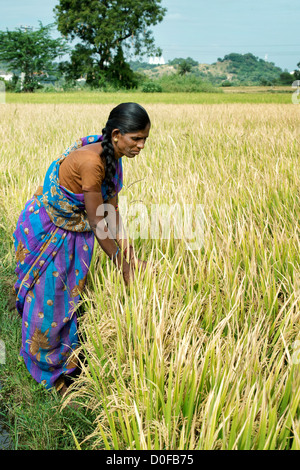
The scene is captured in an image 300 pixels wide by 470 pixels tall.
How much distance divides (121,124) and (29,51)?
3001 centimetres

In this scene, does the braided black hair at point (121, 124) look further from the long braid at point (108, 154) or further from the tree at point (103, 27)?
the tree at point (103, 27)

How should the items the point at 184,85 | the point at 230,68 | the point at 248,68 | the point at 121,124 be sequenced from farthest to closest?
the point at 230,68, the point at 248,68, the point at 184,85, the point at 121,124

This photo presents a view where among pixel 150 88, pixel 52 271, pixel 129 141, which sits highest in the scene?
pixel 150 88

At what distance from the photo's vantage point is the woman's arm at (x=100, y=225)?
4.92ft

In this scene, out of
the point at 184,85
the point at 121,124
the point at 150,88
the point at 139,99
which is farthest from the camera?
the point at 184,85

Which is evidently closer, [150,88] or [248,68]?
[150,88]

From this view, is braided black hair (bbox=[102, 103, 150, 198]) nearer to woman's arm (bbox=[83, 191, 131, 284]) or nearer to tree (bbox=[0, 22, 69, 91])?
woman's arm (bbox=[83, 191, 131, 284])

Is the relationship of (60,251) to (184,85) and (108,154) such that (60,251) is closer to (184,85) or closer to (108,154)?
(108,154)

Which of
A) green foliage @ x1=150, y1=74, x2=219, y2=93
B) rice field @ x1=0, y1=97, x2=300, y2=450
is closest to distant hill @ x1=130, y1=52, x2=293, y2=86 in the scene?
green foliage @ x1=150, y1=74, x2=219, y2=93

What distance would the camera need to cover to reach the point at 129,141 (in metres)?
1.49

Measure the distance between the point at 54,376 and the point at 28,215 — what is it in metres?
0.66

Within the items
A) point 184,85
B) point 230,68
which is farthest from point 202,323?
point 230,68

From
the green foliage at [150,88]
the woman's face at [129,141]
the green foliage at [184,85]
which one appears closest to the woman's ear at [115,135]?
the woman's face at [129,141]
